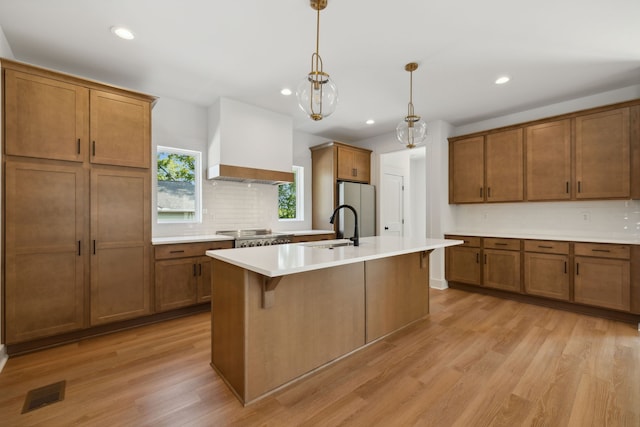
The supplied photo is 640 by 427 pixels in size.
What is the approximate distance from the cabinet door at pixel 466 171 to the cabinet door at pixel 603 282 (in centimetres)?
148

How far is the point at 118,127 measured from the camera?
9.46 feet

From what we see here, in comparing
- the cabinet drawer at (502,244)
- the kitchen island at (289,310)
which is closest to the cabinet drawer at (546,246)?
the cabinet drawer at (502,244)

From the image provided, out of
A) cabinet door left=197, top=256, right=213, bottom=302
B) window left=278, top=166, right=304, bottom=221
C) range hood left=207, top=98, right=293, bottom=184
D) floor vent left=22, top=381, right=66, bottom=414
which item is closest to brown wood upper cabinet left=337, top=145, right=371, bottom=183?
window left=278, top=166, right=304, bottom=221

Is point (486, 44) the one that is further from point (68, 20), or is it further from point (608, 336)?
point (68, 20)

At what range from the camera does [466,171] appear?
15.1 feet

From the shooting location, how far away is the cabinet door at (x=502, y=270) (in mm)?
3957

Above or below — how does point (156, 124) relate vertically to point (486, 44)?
below

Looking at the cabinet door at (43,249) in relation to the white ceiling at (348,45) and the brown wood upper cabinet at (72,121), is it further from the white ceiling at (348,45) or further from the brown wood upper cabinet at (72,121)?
the white ceiling at (348,45)

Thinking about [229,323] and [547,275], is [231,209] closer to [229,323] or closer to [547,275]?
[229,323]

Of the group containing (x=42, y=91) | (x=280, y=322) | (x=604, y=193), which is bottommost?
(x=280, y=322)

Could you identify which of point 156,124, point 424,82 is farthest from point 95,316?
point 424,82

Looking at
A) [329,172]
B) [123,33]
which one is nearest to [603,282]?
[329,172]

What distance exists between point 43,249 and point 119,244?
0.55m

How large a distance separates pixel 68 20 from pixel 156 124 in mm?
1469
